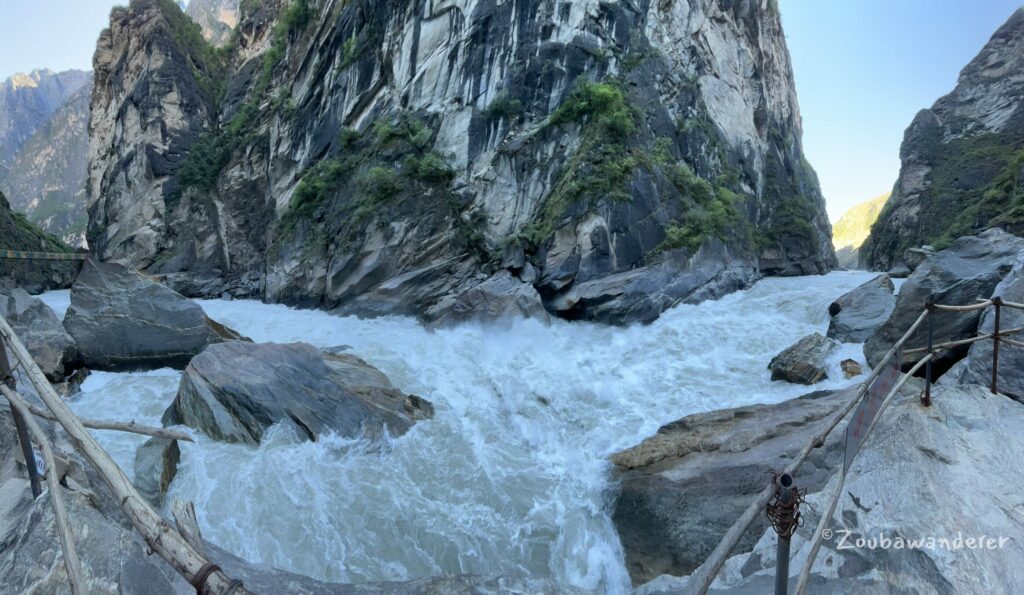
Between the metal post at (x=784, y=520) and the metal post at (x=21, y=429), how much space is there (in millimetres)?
3039

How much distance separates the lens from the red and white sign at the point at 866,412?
7.81 feet

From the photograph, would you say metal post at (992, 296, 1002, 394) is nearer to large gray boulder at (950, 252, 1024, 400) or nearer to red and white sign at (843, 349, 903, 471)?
large gray boulder at (950, 252, 1024, 400)

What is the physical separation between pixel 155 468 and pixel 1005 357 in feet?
31.2

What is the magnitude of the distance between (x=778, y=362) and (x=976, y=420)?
635cm

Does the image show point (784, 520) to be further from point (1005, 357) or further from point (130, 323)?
point (130, 323)

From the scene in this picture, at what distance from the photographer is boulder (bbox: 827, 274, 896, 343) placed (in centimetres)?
1127

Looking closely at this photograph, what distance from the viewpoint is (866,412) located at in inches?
99.7

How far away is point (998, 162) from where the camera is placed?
31.9 metres

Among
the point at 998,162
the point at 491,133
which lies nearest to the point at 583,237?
the point at 491,133

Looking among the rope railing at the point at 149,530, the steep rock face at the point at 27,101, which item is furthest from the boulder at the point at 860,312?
the steep rock face at the point at 27,101

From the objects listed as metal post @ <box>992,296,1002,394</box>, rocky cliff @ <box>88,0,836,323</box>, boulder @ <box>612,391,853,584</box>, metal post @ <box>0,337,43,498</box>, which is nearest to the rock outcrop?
rocky cliff @ <box>88,0,836,323</box>

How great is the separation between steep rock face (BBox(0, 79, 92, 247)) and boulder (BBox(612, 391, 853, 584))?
134500 mm

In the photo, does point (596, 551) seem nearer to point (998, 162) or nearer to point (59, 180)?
point (998, 162)

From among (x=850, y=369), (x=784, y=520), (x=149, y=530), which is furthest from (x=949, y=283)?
(x=149, y=530)
